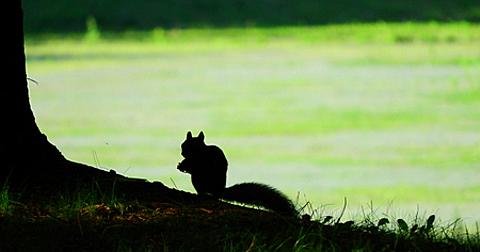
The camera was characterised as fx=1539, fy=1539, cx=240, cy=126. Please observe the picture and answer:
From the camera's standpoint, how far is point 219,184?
22.6 feet

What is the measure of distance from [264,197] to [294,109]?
36.4 ft

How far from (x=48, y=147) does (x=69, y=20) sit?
24.7 m

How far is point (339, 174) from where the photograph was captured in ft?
42.1

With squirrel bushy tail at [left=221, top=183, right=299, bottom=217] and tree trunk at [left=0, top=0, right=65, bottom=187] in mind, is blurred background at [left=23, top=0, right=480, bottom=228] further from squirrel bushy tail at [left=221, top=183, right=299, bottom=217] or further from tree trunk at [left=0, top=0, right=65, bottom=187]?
tree trunk at [left=0, top=0, right=65, bottom=187]

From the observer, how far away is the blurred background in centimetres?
1254

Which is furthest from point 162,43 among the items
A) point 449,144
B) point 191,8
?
point 449,144

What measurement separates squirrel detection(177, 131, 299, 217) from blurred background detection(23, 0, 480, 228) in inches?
5.9

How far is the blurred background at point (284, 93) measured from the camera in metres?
12.5

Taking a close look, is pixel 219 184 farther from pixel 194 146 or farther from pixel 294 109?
pixel 294 109

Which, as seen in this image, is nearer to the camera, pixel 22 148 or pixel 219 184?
pixel 22 148

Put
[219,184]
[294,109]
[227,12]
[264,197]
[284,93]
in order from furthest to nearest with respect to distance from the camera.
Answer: [227,12] < [284,93] < [294,109] < [219,184] < [264,197]

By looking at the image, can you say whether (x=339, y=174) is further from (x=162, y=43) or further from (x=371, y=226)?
(x=162, y=43)

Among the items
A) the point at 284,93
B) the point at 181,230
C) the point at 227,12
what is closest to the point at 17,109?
the point at 181,230

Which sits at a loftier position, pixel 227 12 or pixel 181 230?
pixel 227 12
